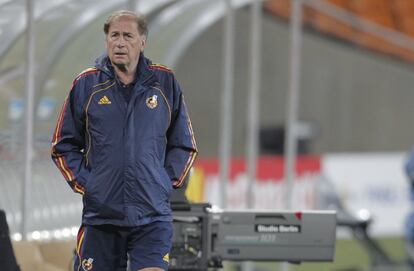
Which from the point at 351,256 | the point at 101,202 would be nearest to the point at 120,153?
the point at 101,202

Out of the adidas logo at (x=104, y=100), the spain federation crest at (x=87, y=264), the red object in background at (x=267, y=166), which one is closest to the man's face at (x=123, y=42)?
the adidas logo at (x=104, y=100)

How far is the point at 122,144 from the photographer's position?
596cm

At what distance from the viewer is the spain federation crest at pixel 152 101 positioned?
6.07 metres

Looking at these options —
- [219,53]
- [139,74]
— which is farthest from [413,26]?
[139,74]

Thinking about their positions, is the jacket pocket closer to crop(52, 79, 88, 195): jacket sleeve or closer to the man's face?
crop(52, 79, 88, 195): jacket sleeve

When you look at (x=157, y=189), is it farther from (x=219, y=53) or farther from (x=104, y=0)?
(x=219, y=53)

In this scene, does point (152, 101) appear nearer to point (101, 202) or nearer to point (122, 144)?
point (122, 144)

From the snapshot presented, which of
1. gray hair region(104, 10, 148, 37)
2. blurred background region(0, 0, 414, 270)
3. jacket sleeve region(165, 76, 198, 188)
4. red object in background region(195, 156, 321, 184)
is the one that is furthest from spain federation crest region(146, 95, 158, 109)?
red object in background region(195, 156, 321, 184)

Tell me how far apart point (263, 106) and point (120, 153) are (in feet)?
42.5

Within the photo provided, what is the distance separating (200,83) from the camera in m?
16.7

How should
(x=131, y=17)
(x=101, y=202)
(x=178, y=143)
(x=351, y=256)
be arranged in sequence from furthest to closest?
(x=351, y=256) → (x=178, y=143) → (x=131, y=17) → (x=101, y=202)

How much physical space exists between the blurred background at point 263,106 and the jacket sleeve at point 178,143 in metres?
2.42

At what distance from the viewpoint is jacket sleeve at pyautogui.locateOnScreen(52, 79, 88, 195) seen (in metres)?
6.07

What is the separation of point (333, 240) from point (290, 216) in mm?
278
